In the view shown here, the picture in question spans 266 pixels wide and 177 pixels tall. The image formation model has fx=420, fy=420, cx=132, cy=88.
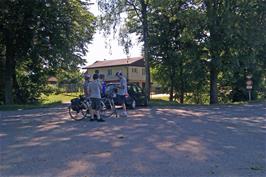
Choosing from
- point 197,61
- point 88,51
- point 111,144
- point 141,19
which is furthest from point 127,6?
point 111,144

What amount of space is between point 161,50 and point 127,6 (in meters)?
5.99

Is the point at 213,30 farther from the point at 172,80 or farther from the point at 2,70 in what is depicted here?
the point at 2,70

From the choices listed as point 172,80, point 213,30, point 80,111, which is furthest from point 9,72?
point 80,111

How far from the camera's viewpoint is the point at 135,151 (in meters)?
9.12

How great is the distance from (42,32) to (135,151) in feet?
82.8

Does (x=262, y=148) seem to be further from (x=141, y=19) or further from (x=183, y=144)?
(x=141, y=19)

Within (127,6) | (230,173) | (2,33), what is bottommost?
(230,173)

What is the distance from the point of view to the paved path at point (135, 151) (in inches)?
290

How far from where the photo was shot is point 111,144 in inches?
400

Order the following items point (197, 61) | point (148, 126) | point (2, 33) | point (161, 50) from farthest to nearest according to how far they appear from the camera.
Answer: point (161, 50)
point (197, 61)
point (2, 33)
point (148, 126)

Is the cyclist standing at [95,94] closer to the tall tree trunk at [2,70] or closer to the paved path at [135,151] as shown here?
the paved path at [135,151]

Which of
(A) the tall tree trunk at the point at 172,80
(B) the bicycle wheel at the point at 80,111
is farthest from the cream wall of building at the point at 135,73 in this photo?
(B) the bicycle wheel at the point at 80,111

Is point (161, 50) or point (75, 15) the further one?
point (161, 50)

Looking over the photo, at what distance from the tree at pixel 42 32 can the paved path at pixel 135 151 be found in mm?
18934
